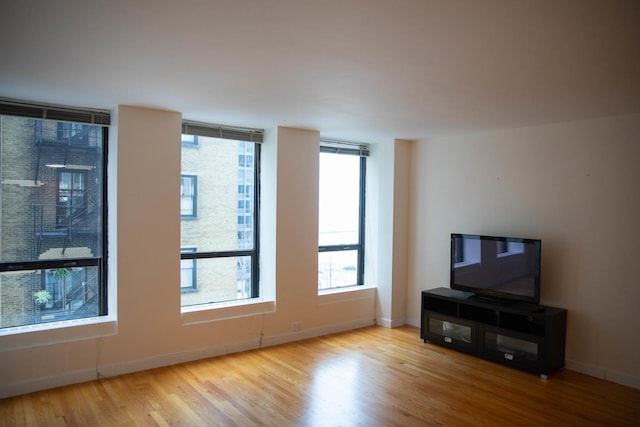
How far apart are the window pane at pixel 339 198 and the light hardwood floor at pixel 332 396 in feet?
5.76

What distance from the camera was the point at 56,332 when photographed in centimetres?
368

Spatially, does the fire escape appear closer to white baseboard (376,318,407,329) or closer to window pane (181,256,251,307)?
window pane (181,256,251,307)

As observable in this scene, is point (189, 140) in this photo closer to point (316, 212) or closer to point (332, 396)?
point (316, 212)

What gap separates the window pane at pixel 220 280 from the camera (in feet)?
15.4

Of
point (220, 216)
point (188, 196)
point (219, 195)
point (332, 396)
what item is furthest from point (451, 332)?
point (188, 196)

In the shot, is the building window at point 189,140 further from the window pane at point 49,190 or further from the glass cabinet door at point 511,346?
the glass cabinet door at point 511,346

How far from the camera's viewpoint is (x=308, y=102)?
143 inches

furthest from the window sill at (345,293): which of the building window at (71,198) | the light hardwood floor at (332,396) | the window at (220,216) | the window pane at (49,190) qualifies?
the building window at (71,198)

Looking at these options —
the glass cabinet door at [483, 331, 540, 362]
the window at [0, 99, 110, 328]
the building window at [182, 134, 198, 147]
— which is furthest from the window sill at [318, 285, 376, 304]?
the window at [0, 99, 110, 328]

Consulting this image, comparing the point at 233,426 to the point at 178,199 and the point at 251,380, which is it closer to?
the point at 251,380

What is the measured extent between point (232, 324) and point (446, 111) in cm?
299

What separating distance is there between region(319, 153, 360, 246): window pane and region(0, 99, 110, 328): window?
2587 millimetres

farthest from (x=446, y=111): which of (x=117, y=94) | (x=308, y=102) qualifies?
(x=117, y=94)

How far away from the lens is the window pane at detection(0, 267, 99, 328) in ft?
12.3
